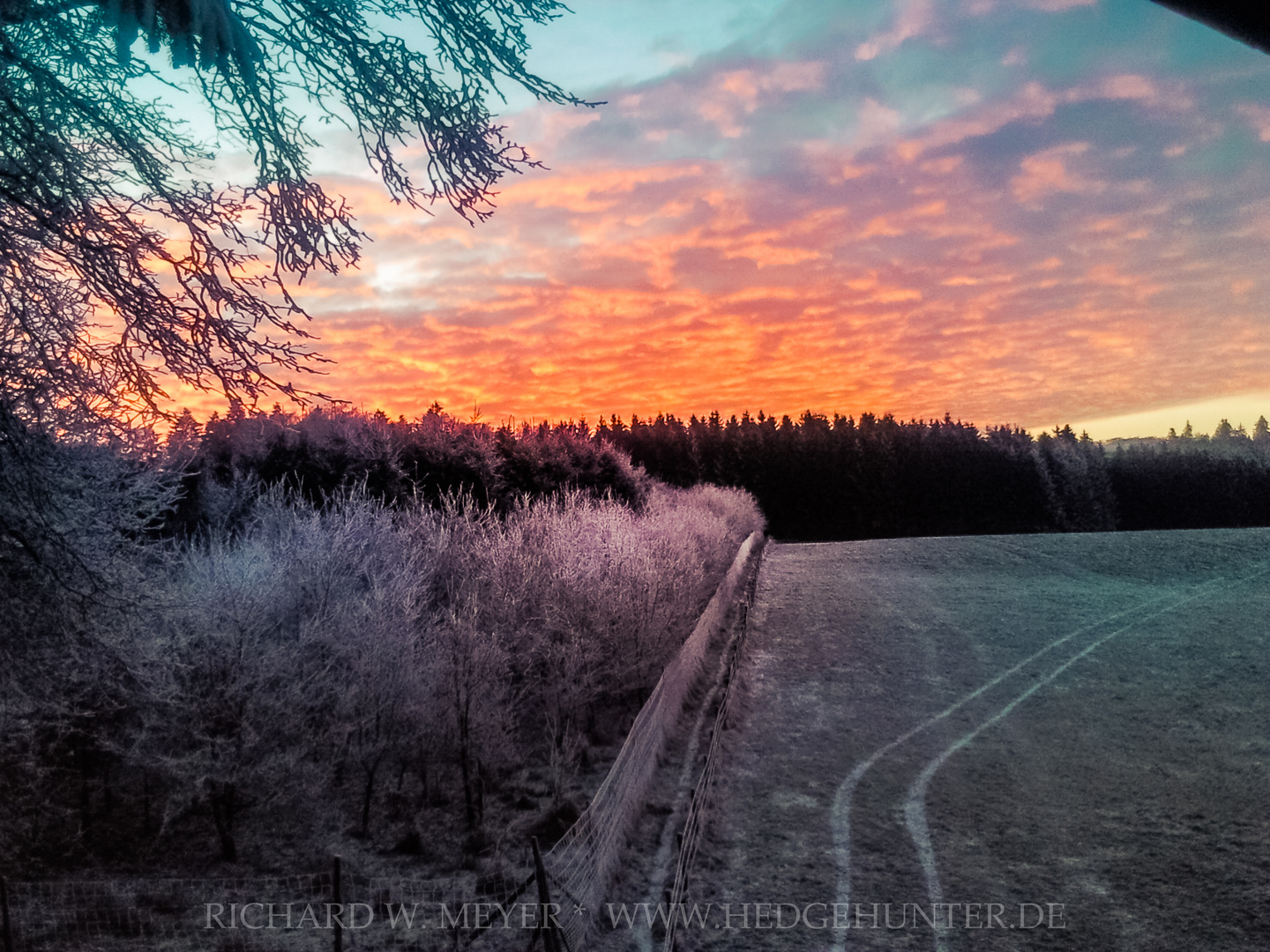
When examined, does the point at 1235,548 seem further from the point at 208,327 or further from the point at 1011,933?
the point at 208,327

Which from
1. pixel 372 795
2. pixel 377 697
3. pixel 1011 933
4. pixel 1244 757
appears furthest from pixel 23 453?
pixel 1244 757

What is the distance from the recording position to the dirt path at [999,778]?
837 cm

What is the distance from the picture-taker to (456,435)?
78.7ft

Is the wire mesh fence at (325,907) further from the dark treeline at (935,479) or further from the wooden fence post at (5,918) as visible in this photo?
the dark treeline at (935,479)

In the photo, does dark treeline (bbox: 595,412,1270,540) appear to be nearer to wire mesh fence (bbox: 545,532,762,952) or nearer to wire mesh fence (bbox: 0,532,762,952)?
wire mesh fence (bbox: 545,532,762,952)

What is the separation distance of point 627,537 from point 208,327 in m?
12.3

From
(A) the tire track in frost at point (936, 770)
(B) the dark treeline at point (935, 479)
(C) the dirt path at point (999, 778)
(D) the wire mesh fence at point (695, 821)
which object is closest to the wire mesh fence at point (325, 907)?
(D) the wire mesh fence at point (695, 821)

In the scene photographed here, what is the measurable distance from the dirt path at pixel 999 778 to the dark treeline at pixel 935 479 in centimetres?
2933

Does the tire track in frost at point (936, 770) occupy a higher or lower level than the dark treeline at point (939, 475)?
lower

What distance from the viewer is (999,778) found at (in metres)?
12.3

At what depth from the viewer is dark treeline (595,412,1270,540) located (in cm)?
5588

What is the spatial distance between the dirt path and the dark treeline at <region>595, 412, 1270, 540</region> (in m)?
29.3

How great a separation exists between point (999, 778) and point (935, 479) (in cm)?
4630

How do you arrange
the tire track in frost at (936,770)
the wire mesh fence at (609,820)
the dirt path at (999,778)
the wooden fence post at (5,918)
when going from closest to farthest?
the wooden fence post at (5,918), the wire mesh fence at (609,820), the dirt path at (999,778), the tire track in frost at (936,770)
